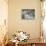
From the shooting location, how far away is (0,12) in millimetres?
3818

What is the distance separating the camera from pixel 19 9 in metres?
4.80

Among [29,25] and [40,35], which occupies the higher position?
[29,25]

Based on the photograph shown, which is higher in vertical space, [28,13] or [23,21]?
[28,13]

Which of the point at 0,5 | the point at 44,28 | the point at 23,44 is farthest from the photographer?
the point at 44,28

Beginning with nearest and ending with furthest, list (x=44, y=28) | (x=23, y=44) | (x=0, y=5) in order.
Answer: (x=23, y=44) → (x=0, y=5) → (x=44, y=28)

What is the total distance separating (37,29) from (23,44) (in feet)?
5.41

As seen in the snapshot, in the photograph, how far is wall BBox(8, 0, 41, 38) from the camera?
15.6ft

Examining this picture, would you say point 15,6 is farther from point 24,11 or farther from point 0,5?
point 0,5

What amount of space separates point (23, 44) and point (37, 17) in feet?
5.79

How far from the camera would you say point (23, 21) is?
4.79 metres

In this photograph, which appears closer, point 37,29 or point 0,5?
point 0,5

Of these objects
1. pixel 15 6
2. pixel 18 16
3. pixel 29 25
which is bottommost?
pixel 29 25

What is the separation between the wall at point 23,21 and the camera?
187 inches

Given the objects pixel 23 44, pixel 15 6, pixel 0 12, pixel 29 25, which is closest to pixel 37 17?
pixel 29 25
